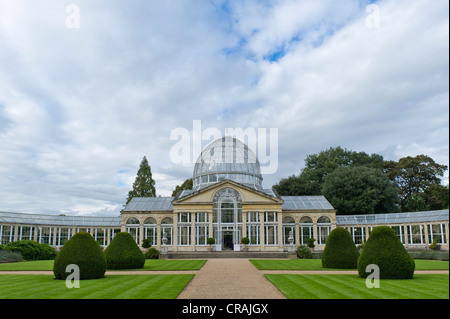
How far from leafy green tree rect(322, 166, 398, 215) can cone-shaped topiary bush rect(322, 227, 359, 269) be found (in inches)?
1192

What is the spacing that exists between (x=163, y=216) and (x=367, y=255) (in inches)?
1270

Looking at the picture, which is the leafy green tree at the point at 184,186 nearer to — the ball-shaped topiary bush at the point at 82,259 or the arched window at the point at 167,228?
the arched window at the point at 167,228

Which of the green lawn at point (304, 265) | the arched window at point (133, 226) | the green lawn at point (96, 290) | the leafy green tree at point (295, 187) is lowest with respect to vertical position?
the green lawn at point (304, 265)

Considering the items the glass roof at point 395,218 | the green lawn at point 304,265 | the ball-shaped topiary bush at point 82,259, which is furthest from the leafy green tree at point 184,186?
the ball-shaped topiary bush at point 82,259

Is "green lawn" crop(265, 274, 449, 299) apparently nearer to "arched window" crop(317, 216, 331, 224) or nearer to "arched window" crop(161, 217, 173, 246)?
"arched window" crop(317, 216, 331, 224)

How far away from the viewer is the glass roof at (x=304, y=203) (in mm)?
46406

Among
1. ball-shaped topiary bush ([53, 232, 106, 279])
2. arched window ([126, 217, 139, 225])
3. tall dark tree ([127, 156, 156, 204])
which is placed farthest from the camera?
tall dark tree ([127, 156, 156, 204])

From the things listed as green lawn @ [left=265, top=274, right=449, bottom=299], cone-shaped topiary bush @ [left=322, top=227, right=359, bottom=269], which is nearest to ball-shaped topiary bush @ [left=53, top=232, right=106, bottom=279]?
green lawn @ [left=265, top=274, right=449, bottom=299]

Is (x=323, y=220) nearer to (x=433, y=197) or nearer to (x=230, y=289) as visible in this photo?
(x=433, y=197)

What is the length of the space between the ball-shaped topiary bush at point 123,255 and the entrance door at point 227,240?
2081 centimetres

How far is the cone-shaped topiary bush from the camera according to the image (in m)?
22.5

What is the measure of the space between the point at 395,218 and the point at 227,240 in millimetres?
21057
